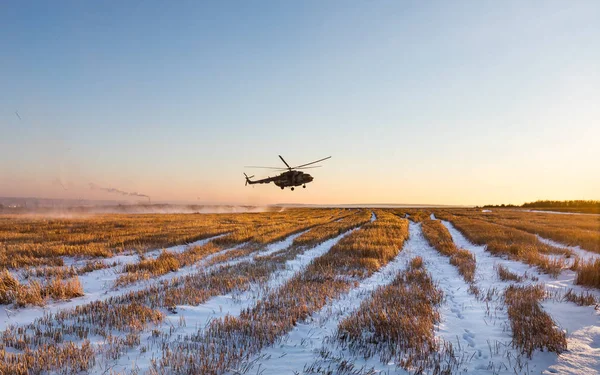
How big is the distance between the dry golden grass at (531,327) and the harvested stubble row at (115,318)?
6.36 meters

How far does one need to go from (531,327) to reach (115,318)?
774cm

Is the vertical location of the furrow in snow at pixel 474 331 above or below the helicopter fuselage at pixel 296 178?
below

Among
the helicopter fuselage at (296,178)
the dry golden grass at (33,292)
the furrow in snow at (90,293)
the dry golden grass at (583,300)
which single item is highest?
the helicopter fuselage at (296,178)

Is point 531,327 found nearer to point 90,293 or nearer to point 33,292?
point 90,293

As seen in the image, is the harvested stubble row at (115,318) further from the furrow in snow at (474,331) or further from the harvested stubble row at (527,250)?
the harvested stubble row at (527,250)

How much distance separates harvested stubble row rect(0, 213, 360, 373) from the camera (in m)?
5.06

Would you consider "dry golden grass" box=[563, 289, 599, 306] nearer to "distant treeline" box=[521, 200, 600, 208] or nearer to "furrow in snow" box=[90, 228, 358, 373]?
"furrow in snow" box=[90, 228, 358, 373]

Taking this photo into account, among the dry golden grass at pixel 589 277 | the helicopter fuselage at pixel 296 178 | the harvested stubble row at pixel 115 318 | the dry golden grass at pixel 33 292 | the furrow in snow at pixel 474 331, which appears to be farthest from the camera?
the helicopter fuselage at pixel 296 178

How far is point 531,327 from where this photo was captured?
574 cm

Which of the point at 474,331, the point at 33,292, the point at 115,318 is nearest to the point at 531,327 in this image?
the point at 474,331

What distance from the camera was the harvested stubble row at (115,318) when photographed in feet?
16.6

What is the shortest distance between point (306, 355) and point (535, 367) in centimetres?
329

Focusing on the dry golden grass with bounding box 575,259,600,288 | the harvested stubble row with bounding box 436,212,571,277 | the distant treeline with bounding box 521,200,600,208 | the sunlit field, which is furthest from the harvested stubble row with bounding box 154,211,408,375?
the distant treeline with bounding box 521,200,600,208

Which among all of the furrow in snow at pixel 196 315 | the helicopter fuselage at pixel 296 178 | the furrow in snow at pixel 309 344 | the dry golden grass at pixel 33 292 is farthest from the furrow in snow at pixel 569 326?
the helicopter fuselage at pixel 296 178
